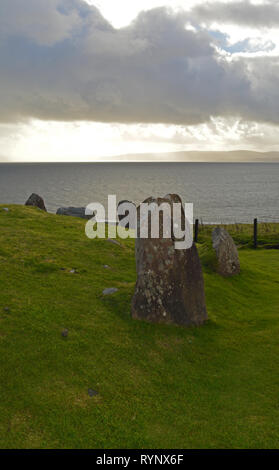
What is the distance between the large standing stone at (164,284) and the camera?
12.3m

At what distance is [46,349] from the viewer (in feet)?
32.9

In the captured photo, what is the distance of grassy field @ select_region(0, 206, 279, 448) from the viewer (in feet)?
25.5

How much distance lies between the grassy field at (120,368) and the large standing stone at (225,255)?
303 cm

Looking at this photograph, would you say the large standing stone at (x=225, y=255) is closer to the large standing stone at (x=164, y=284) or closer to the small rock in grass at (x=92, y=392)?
the large standing stone at (x=164, y=284)

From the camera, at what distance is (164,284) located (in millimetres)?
12305

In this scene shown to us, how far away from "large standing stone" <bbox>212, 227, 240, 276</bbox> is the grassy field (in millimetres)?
3027

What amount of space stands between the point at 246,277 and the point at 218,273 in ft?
6.30

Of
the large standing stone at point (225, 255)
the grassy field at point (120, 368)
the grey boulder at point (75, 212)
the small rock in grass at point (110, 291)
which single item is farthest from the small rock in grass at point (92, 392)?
the grey boulder at point (75, 212)

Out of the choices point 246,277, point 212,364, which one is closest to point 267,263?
point 246,277

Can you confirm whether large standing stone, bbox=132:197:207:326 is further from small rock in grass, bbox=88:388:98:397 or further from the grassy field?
small rock in grass, bbox=88:388:98:397

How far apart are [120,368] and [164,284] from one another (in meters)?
3.50

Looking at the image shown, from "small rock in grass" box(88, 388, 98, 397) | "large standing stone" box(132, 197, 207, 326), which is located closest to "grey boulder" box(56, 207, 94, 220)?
"large standing stone" box(132, 197, 207, 326)

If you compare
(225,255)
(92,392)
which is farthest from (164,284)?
(225,255)
